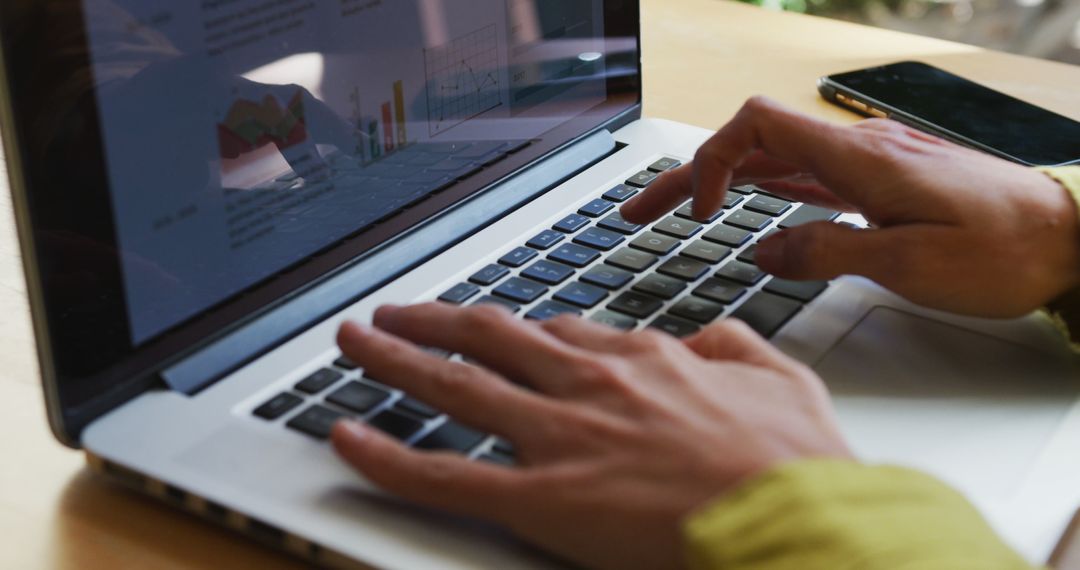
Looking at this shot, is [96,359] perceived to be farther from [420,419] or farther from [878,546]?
[878,546]

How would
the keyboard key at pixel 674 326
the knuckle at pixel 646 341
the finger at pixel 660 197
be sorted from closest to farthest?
the knuckle at pixel 646 341 → the keyboard key at pixel 674 326 → the finger at pixel 660 197

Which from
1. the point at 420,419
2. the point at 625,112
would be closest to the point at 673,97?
the point at 625,112

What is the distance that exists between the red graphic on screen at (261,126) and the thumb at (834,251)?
29 cm

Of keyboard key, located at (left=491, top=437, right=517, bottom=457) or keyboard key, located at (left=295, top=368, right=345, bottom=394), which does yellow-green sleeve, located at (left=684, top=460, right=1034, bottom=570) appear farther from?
keyboard key, located at (left=295, top=368, right=345, bottom=394)

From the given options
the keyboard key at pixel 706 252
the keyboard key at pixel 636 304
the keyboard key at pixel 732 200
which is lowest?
the keyboard key at pixel 636 304

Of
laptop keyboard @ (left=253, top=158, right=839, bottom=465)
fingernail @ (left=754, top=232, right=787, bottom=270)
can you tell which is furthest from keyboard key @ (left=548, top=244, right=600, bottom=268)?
fingernail @ (left=754, top=232, right=787, bottom=270)

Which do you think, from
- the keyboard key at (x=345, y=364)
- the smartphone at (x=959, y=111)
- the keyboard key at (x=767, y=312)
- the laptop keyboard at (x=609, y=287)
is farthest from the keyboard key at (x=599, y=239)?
the smartphone at (x=959, y=111)

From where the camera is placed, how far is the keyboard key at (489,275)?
65 centimetres

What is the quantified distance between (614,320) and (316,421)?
0.19 m

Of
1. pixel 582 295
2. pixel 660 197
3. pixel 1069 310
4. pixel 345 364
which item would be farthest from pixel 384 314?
pixel 1069 310

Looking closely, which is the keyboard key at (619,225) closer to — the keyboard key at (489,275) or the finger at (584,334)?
the keyboard key at (489,275)

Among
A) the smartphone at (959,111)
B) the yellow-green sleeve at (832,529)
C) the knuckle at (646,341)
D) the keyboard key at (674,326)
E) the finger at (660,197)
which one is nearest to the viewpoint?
the yellow-green sleeve at (832,529)

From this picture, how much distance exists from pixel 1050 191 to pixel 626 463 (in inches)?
14.3

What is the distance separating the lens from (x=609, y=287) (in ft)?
2.13
